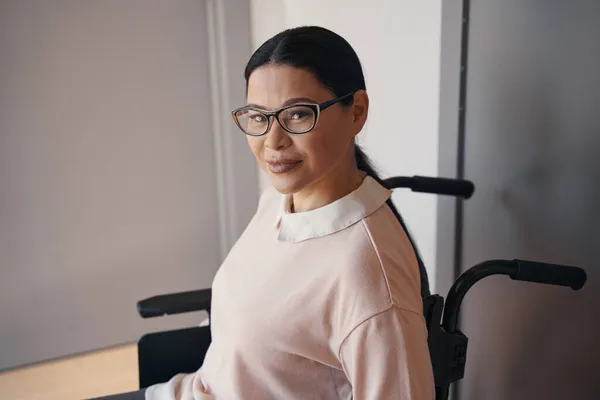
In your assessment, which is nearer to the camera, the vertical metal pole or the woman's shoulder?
the woman's shoulder

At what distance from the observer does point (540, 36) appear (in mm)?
877

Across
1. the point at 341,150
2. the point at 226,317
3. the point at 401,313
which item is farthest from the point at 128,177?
the point at 401,313

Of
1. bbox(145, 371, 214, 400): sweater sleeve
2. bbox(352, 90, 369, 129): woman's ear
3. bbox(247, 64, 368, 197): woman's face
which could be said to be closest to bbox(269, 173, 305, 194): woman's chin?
bbox(247, 64, 368, 197): woman's face

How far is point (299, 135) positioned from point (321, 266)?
0.17 meters

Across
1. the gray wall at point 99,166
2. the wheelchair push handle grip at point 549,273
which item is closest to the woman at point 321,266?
the wheelchair push handle grip at point 549,273

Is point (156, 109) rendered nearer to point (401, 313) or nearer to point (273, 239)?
point (273, 239)

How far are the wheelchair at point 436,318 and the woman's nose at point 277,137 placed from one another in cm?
27

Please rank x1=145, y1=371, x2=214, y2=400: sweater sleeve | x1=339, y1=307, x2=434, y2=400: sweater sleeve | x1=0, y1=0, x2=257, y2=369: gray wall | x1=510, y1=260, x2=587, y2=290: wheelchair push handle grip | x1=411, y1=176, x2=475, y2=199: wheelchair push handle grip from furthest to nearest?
1. x1=0, y1=0, x2=257, y2=369: gray wall
2. x1=411, y1=176, x2=475, y2=199: wheelchair push handle grip
3. x1=145, y1=371, x2=214, y2=400: sweater sleeve
4. x1=510, y1=260, x2=587, y2=290: wheelchair push handle grip
5. x1=339, y1=307, x2=434, y2=400: sweater sleeve

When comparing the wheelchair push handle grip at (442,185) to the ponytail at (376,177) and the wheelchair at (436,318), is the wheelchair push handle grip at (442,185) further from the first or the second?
the ponytail at (376,177)

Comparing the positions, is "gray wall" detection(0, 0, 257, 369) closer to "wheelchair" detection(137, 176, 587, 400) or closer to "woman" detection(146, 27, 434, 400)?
"wheelchair" detection(137, 176, 587, 400)

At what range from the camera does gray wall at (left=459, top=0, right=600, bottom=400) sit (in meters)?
0.85

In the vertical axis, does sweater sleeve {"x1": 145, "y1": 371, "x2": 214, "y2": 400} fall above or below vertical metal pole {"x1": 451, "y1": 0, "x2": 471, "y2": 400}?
below

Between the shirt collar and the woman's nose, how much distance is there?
109mm

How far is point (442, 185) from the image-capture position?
3.18 feet
